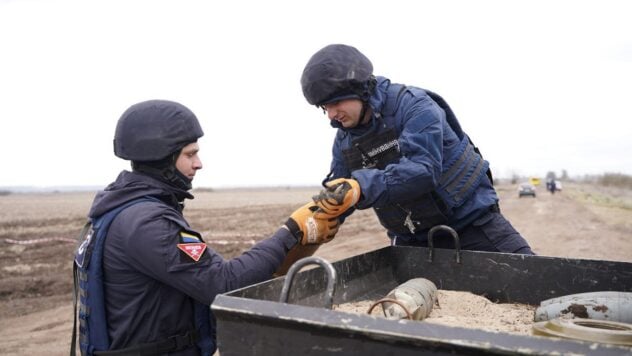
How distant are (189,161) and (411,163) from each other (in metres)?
1.29

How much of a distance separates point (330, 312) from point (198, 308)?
1405 millimetres

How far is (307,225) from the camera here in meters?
3.16

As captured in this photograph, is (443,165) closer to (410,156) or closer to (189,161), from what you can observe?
(410,156)

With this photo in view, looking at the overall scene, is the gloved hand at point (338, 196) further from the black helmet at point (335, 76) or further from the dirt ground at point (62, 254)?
the dirt ground at point (62, 254)

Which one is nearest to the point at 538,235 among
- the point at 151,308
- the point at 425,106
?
the point at 425,106

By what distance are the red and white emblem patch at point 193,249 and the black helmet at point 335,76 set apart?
1244 mm

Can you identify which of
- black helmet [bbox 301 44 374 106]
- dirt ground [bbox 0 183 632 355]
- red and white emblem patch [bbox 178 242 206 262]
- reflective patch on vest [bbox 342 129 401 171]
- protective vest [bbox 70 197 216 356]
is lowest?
dirt ground [bbox 0 183 632 355]

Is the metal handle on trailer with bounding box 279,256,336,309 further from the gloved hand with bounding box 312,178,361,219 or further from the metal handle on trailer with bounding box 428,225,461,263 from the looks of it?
the metal handle on trailer with bounding box 428,225,461,263

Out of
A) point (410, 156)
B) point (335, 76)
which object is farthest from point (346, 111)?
point (410, 156)

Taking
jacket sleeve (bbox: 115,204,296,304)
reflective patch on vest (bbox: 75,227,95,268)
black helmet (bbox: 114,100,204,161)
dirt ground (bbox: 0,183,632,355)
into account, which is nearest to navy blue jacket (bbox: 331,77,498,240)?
jacket sleeve (bbox: 115,204,296,304)

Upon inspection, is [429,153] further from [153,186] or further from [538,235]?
[538,235]

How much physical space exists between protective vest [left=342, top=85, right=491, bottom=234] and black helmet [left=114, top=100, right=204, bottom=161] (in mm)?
1200

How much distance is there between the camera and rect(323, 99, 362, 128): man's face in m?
3.57

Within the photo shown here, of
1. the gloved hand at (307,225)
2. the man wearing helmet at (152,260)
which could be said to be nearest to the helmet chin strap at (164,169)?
the man wearing helmet at (152,260)
